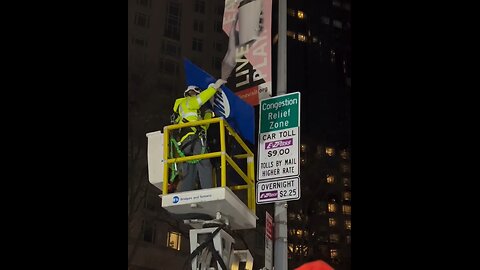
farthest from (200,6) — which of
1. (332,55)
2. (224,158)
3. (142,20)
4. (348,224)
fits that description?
(348,224)

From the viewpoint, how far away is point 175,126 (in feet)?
15.0

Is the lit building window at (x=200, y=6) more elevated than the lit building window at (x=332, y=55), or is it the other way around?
the lit building window at (x=200, y=6)

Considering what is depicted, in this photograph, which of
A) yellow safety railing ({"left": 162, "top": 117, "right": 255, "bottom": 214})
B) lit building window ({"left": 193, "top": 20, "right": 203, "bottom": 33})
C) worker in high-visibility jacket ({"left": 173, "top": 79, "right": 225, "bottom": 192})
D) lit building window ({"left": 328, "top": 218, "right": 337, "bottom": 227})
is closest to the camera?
lit building window ({"left": 328, "top": 218, "right": 337, "bottom": 227})

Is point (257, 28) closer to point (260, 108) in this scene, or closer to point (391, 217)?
point (260, 108)

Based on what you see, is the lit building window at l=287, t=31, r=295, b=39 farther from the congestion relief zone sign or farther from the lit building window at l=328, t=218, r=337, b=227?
the lit building window at l=328, t=218, r=337, b=227

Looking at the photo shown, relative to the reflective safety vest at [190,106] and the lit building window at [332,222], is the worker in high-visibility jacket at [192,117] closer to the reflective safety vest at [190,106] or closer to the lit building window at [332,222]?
the reflective safety vest at [190,106]

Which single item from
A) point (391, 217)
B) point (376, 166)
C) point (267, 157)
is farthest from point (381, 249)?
point (267, 157)

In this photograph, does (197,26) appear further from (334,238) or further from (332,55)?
(334,238)

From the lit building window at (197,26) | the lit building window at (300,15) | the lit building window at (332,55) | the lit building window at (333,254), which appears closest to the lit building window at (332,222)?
the lit building window at (333,254)

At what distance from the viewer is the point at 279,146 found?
4.42 m

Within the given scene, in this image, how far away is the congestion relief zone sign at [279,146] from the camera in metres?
4.34

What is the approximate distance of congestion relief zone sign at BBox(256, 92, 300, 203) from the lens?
4.34 meters

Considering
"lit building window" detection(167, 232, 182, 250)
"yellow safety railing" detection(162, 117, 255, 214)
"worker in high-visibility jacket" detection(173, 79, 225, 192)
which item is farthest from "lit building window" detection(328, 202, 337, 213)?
"lit building window" detection(167, 232, 182, 250)

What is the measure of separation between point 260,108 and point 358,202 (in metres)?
0.87
